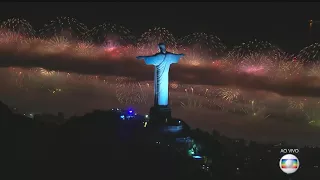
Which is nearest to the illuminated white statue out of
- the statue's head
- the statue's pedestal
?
the statue's head

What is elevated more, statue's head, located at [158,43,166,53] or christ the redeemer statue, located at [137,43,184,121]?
statue's head, located at [158,43,166,53]

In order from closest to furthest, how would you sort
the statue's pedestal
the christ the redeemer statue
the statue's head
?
the statue's pedestal → the christ the redeemer statue → the statue's head

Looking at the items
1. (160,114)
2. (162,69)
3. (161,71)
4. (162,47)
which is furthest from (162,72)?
(160,114)

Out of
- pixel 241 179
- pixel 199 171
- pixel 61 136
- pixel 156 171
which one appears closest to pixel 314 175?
pixel 241 179

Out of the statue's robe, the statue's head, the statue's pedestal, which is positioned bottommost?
the statue's pedestal

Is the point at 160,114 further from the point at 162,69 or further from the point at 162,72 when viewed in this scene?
the point at 162,69

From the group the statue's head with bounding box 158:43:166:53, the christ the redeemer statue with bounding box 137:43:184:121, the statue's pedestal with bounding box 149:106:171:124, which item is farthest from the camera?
the statue's head with bounding box 158:43:166:53

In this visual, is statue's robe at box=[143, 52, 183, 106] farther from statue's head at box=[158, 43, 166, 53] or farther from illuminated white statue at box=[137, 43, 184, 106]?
statue's head at box=[158, 43, 166, 53]
